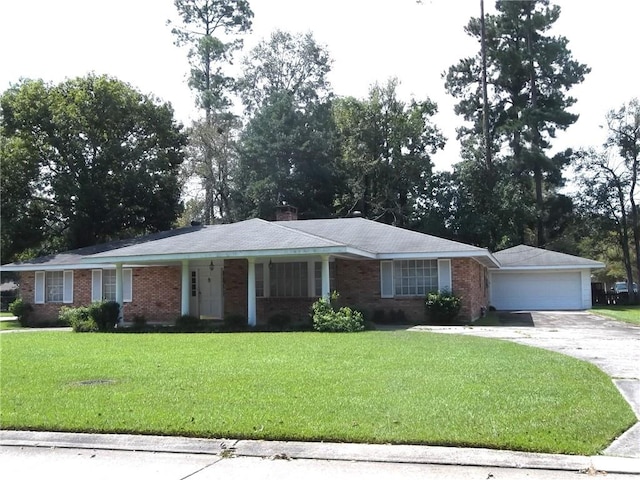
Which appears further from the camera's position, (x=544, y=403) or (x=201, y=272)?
(x=201, y=272)

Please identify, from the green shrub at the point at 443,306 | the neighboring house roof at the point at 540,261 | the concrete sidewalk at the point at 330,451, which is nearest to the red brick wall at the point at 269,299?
the green shrub at the point at 443,306

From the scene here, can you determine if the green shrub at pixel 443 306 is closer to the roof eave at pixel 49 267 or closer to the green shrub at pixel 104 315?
the green shrub at pixel 104 315

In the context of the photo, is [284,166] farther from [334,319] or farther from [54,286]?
[334,319]

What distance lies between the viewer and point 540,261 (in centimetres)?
3325

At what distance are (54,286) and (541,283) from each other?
23.3 m

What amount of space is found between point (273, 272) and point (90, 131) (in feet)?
55.2

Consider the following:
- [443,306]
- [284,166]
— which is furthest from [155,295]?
[284,166]

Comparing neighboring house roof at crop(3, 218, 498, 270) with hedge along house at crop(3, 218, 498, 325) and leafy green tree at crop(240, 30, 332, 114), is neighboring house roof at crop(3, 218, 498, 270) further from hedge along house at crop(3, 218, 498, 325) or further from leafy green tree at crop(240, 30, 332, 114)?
leafy green tree at crop(240, 30, 332, 114)

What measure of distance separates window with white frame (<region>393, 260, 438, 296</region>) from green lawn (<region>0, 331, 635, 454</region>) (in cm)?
965

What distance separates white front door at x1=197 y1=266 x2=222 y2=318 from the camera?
2469 centimetres

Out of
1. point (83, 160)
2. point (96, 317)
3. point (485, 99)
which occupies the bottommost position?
point (96, 317)

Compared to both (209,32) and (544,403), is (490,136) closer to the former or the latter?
(209,32)

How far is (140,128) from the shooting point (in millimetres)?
36938

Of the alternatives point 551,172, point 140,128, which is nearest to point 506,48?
point 551,172
